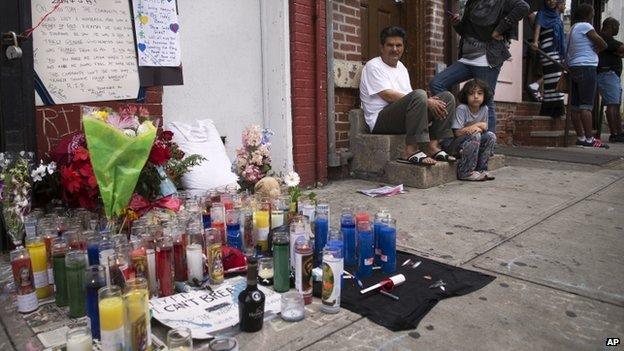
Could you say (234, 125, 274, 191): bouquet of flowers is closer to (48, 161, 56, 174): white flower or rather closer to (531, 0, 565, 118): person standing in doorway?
(48, 161, 56, 174): white flower

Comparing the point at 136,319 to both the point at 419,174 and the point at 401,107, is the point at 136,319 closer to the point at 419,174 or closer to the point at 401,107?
the point at 419,174

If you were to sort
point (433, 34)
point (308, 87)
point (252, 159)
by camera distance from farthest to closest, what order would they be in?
point (433, 34) < point (308, 87) < point (252, 159)

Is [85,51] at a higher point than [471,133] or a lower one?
higher

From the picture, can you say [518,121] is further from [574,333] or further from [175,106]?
[574,333]

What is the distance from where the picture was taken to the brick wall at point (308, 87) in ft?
15.1

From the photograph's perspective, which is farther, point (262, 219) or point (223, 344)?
point (262, 219)

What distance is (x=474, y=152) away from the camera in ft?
17.0

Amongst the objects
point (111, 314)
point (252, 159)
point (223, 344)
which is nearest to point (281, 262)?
point (223, 344)

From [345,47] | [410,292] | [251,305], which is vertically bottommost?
[410,292]

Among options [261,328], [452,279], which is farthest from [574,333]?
[261,328]

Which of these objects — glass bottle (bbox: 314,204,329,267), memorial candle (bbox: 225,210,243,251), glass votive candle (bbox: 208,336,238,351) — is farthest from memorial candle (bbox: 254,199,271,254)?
glass votive candle (bbox: 208,336,238,351)

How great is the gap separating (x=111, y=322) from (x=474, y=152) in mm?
4452

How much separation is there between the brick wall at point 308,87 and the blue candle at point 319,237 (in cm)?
209

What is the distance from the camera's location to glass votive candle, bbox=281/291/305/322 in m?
2.05
